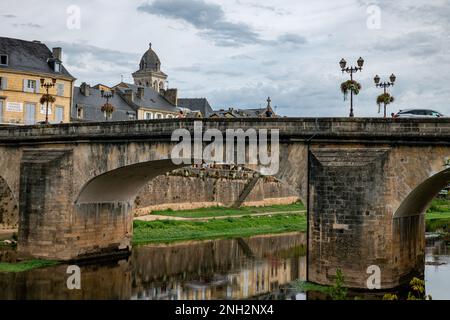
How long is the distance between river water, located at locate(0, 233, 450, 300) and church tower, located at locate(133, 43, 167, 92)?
75.7 meters

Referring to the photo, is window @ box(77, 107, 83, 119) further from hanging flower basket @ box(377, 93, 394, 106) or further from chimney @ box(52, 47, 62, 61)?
hanging flower basket @ box(377, 93, 394, 106)

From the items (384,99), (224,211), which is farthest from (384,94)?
(224,211)

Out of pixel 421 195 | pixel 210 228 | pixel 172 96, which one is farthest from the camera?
pixel 172 96

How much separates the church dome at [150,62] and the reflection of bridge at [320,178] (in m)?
81.4

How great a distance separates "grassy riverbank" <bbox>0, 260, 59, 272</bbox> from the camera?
27531 mm

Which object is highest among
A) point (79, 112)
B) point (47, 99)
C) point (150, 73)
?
point (150, 73)

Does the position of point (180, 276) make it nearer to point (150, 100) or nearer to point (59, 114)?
point (59, 114)

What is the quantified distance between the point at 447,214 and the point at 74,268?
127 feet

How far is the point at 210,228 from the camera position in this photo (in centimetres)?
4328

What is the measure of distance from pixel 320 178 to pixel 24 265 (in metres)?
14.1

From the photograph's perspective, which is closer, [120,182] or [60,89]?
[120,182]

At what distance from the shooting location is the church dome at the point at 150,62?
111062 millimetres
